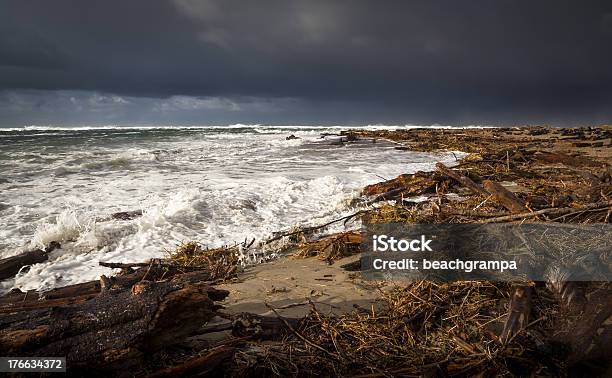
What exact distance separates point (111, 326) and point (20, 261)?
3604 millimetres

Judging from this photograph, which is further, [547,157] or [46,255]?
[547,157]

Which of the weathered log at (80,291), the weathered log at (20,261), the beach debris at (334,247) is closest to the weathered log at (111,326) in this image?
the weathered log at (80,291)

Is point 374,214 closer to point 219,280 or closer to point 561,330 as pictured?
point 219,280

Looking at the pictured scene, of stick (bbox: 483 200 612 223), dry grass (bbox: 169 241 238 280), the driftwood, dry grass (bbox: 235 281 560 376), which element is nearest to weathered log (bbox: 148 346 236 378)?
dry grass (bbox: 235 281 560 376)

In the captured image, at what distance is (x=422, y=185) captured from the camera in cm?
745

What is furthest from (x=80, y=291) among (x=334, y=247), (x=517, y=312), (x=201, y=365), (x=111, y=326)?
(x=517, y=312)

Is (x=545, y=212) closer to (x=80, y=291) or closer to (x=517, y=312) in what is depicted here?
(x=517, y=312)

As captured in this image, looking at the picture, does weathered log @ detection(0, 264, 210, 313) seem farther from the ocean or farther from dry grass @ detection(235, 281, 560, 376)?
dry grass @ detection(235, 281, 560, 376)

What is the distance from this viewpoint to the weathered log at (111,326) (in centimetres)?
195

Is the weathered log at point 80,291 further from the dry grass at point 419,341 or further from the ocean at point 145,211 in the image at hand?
the dry grass at point 419,341

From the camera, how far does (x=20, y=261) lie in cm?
462

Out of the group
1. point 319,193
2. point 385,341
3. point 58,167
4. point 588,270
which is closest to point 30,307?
A: point 385,341

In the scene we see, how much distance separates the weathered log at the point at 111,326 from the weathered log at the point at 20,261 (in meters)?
2.79

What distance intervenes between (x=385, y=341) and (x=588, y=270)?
1565 mm
